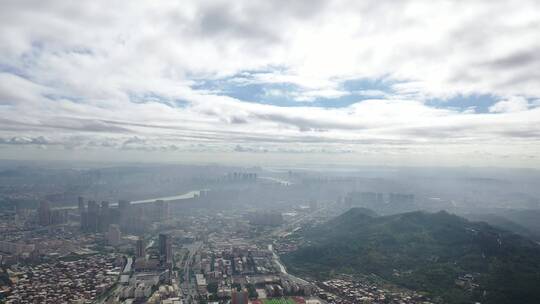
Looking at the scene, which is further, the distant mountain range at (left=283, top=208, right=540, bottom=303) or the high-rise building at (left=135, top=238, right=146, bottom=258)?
the high-rise building at (left=135, top=238, right=146, bottom=258)

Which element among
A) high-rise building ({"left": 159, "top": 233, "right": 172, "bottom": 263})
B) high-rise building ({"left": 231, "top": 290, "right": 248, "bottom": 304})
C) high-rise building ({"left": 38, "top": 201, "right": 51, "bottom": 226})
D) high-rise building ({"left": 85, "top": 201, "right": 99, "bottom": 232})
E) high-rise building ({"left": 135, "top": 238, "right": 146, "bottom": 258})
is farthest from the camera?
high-rise building ({"left": 38, "top": 201, "right": 51, "bottom": 226})

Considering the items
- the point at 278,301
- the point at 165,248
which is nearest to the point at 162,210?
the point at 165,248

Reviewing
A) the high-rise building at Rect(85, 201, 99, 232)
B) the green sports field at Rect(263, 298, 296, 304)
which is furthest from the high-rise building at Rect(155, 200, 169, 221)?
the green sports field at Rect(263, 298, 296, 304)

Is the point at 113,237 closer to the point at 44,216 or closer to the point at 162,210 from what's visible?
the point at 162,210

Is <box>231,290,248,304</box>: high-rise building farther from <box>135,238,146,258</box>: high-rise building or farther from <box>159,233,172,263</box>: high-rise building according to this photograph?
<box>135,238,146,258</box>: high-rise building

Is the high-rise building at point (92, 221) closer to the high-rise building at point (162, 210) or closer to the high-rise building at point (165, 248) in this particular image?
the high-rise building at point (162, 210)

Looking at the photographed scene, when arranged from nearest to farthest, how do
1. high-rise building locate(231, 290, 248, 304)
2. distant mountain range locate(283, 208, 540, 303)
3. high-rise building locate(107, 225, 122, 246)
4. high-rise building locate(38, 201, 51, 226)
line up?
1. high-rise building locate(231, 290, 248, 304)
2. distant mountain range locate(283, 208, 540, 303)
3. high-rise building locate(107, 225, 122, 246)
4. high-rise building locate(38, 201, 51, 226)

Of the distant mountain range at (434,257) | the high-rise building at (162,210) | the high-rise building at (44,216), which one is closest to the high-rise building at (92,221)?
the high-rise building at (44,216)

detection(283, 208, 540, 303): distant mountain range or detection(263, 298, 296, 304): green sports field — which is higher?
detection(283, 208, 540, 303): distant mountain range
